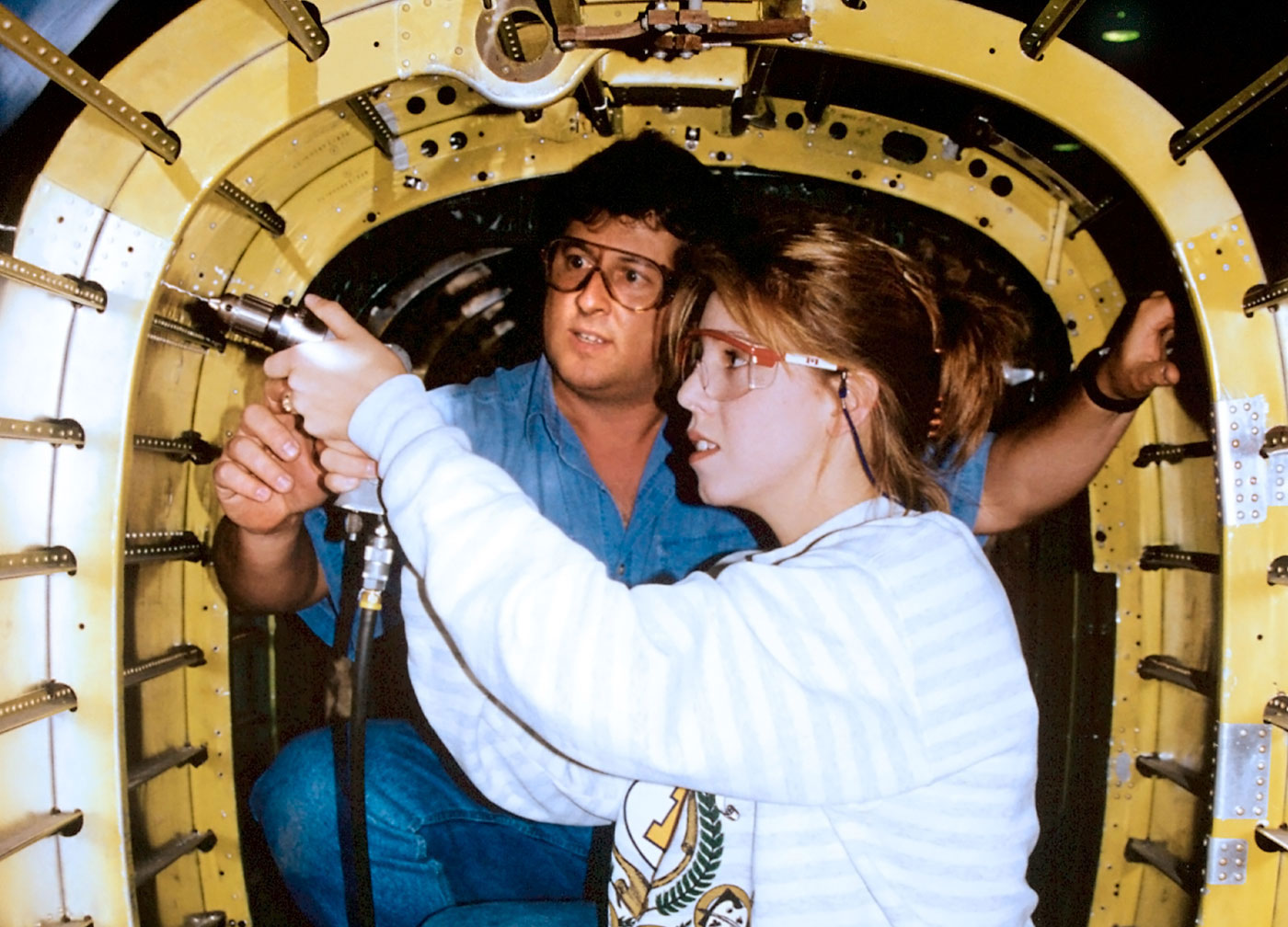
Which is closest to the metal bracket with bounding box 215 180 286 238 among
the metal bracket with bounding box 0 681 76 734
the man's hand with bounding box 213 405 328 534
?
the man's hand with bounding box 213 405 328 534

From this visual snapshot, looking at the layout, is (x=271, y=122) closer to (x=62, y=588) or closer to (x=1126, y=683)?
(x=62, y=588)

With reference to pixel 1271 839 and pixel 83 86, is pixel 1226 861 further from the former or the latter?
pixel 83 86

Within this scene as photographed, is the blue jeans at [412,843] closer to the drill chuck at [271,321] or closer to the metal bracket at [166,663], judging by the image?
the metal bracket at [166,663]

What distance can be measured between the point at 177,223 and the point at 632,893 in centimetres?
130

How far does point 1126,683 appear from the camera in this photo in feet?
5.89

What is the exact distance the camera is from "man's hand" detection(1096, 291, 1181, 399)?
150cm

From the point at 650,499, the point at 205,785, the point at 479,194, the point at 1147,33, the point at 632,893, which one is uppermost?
the point at 1147,33

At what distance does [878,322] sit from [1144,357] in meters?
0.60

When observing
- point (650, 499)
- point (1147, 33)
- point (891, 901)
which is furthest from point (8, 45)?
→ point (1147, 33)

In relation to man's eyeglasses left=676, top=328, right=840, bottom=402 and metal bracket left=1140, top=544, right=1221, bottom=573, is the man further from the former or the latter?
man's eyeglasses left=676, top=328, right=840, bottom=402

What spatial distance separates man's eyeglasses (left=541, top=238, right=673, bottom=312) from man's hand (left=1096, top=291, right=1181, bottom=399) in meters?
0.97

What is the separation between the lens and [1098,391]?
171 centimetres

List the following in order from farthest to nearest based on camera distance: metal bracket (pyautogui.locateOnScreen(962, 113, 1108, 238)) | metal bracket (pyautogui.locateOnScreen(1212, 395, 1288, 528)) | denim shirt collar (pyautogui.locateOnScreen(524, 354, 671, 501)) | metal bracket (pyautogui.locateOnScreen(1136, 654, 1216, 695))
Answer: denim shirt collar (pyautogui.locateOnScreen(524, 354, 671, 501)), metal bracket (pyautogui.locateOnScreen(962, 113, 1108, 238)), metal bracket (pyautogui.locateOnScreen(1136, 654, 1216, 695)), metal bracket (pyautogui.locateOnScreen(1212, 395, 1288, 528))

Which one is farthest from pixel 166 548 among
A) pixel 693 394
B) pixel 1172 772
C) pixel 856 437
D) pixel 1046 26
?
pixel 1172 772
